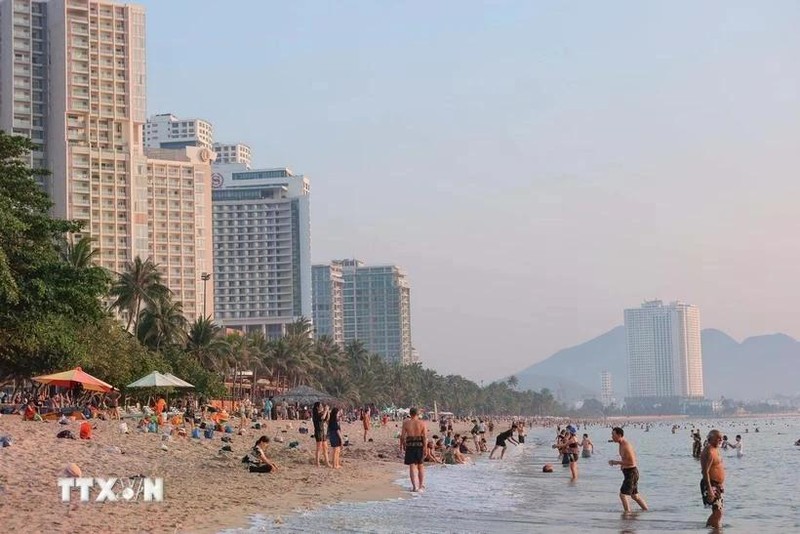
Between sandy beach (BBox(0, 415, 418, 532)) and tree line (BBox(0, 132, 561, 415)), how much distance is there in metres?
3.36

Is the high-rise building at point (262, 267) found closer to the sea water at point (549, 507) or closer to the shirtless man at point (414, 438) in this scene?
the sea water at point (549, 507)

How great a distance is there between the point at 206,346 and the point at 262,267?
12054 centimetres

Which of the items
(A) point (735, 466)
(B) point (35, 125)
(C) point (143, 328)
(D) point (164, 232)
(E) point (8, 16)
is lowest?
(A) point (735, 466)

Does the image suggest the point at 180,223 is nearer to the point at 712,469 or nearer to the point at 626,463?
the point at 626,463

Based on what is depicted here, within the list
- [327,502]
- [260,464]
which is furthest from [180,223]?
[327,502]

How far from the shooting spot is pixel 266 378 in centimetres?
10750

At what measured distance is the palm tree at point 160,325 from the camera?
69.5 metres

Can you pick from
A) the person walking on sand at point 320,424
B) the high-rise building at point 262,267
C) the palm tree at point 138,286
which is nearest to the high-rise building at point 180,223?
the high-rise building at point 262,267

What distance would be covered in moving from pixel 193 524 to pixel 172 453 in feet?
38.4

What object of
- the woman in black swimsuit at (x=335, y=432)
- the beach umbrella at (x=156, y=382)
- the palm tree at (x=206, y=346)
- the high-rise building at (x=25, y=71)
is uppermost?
the high-rise building at (x=25, y=71)

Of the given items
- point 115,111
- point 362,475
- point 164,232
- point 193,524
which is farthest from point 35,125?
point 193,524

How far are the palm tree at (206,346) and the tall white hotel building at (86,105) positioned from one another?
51.3m

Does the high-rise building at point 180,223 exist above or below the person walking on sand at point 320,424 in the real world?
above

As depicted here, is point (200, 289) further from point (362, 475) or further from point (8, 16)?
point (362, 475)
